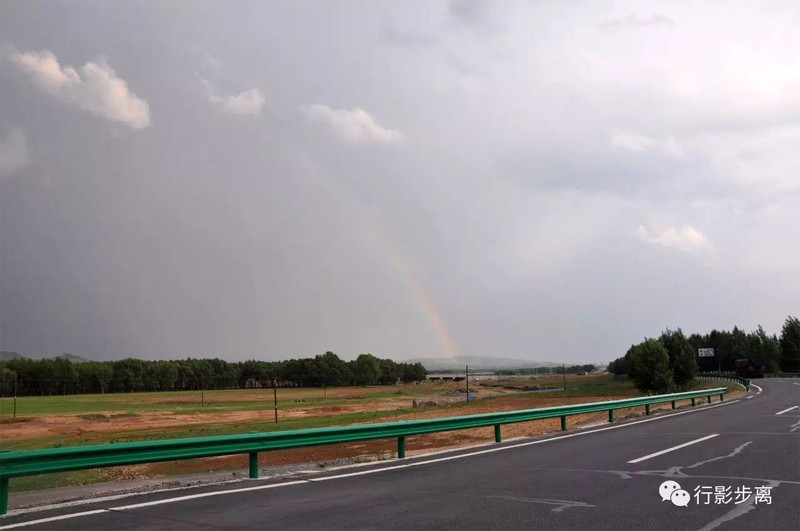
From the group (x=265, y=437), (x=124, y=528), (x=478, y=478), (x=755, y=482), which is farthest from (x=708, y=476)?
(x=124, y=528)

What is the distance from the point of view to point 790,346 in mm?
137250

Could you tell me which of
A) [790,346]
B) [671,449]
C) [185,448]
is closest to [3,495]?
[185,448]

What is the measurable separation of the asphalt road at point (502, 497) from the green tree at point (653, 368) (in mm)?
59386

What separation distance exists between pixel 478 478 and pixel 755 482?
427cm

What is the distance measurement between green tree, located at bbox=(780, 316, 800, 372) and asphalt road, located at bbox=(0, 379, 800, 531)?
465 feet

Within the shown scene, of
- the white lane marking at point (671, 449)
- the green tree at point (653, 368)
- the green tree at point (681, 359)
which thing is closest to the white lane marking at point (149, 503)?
the white lane marking at point (671, 449)

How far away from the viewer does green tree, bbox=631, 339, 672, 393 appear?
70188 millimetres

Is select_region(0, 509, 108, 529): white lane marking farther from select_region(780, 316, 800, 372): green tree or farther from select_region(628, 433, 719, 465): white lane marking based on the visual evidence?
select_region(780, 316, 800, 372): green tree

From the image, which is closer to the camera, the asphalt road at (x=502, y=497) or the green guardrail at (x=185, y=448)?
the asphalt road at (x=502, y=497)

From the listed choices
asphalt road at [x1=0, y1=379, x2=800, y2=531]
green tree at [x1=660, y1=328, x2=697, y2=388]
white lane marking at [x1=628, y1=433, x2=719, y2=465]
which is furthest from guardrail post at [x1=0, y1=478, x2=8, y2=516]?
green tree at [x1=660, y1=328, x2=697, y2=388]

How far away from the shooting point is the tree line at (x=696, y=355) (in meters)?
71.2

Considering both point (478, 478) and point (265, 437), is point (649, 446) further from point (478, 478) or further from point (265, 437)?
point (265, 437)

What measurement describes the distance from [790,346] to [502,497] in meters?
153

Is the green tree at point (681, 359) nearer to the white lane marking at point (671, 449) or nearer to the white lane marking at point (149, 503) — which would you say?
the white lane marking at point (671, 449)
